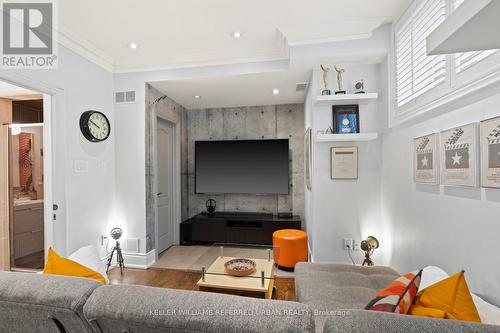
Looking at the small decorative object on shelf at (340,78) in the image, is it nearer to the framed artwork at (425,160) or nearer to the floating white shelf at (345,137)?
the floating white shelf at (345,137)

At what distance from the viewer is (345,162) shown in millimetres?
2717

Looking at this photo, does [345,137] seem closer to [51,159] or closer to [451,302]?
[451,302]

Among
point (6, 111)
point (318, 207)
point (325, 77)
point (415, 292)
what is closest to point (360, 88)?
point (325, 77)

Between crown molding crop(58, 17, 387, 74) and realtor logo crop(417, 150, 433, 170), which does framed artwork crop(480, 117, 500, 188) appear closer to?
realtor logo crop(417, 150, 433, 170)

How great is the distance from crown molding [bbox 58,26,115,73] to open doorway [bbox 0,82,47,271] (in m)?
0.84

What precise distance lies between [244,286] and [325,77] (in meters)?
2.27

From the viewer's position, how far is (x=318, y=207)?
2783mm

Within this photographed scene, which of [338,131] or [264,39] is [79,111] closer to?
[264,39]

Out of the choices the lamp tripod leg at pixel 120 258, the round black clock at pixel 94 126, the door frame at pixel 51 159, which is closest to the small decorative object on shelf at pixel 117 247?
the lamp tripod leg at pixel 120 258

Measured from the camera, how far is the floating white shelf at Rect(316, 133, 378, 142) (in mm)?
2500

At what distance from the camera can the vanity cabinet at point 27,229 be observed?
3.06 m

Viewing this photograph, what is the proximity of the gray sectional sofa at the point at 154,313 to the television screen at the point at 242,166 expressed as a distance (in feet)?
10.3

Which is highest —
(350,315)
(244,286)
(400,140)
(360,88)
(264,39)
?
(264,39)

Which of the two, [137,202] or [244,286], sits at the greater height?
[137,202]
